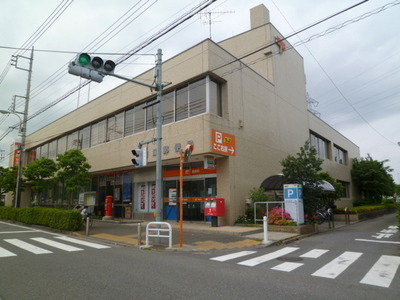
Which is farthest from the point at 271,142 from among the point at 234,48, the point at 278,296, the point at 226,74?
the point at 278,296

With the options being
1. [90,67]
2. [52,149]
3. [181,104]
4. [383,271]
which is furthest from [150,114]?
[52,149]

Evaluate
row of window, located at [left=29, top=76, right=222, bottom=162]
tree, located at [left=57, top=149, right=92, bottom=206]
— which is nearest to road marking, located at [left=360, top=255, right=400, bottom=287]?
row of window, located at [left=29, top=76, right=222, bottom=162]

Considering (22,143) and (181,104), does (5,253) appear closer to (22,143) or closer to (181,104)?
(181,104)

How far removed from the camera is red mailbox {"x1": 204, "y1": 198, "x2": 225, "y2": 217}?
15211mm

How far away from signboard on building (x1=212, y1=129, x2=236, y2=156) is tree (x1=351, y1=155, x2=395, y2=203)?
2938 cm

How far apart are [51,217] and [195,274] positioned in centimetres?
1275

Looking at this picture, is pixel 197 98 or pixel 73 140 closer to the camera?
pixel 197 98

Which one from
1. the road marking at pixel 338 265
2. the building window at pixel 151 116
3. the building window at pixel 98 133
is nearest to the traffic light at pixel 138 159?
the road marking at pixel 338 265

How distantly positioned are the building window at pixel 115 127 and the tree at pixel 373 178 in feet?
A: 108

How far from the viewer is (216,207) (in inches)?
599

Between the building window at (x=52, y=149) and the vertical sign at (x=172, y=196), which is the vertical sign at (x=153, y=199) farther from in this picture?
the building window at (x=52, y=149)

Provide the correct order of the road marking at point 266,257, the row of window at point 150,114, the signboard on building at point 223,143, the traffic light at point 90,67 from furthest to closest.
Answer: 1. the row of window at point 150,114
2. the signboard on building at point 223,143
3. the traffic light at point 90,67
4. the road marking at point 266,257

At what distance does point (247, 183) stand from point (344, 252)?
8.72 meters

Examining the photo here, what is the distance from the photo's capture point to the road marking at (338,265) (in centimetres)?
644
